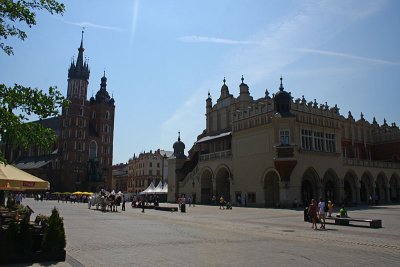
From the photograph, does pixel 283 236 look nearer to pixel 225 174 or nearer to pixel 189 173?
pixel 225 174

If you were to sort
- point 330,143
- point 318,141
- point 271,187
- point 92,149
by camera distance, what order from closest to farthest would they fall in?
point 271,187
point 318,141
point 330,143
point 92,149

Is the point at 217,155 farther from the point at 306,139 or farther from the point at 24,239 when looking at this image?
the point at 24,239

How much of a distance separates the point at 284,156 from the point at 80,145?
259 ft

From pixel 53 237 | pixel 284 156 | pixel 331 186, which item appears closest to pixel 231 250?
pixel 53 237

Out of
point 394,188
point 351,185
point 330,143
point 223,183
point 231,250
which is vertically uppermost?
point 330,143

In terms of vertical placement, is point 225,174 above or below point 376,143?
below

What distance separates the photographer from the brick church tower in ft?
346

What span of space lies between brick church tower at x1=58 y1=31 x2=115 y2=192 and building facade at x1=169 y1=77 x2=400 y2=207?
49602 millimetres

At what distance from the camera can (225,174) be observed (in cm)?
5675

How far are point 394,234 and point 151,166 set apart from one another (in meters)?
113

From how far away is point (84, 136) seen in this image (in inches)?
4313

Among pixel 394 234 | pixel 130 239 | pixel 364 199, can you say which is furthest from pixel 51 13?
pixel 364 199

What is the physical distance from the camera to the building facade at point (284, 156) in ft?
149

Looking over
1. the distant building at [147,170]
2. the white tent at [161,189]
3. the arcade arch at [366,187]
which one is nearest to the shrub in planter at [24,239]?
the arcade arch at [366,187]
